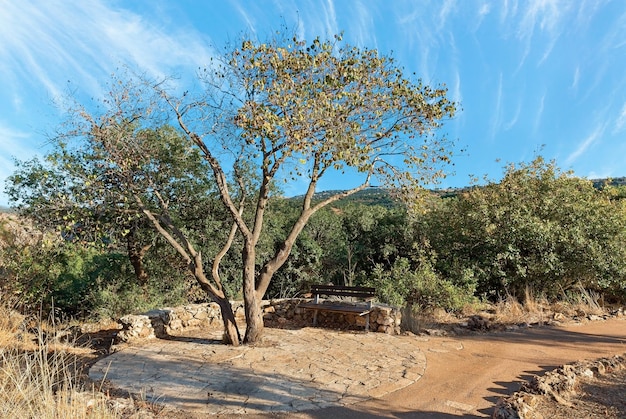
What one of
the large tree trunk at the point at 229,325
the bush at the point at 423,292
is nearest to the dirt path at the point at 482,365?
the bush at the point at 423,292

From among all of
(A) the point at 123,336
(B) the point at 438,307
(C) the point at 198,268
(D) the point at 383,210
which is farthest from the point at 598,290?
(A) the point at 123,336

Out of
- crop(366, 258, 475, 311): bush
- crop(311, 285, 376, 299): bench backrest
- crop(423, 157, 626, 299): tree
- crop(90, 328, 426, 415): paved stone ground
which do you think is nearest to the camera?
crop(90, 328, 426, 415): paved stone ground

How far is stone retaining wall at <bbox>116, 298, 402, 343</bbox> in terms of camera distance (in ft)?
26.1

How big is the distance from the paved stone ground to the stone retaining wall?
15.6 inches

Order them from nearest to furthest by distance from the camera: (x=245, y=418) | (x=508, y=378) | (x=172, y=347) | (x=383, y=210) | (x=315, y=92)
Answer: (x=245, y=418), (x=508, y=378), (x=315, y=92), (x=172, y=347), (x=383, y=210)

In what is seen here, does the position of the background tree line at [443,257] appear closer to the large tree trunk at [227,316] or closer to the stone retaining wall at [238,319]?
the stone retaining wall at [238,319]

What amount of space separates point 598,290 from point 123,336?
519 inches

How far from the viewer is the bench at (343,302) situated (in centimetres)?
879

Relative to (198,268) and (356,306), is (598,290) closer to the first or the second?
(356,306)

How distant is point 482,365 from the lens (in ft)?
20.5

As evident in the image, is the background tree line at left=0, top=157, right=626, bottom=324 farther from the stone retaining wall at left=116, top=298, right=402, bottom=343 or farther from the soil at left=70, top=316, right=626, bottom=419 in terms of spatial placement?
the soil at left=70, top=316, right=626, bottom=419

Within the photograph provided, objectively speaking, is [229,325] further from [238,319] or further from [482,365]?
[482,365]

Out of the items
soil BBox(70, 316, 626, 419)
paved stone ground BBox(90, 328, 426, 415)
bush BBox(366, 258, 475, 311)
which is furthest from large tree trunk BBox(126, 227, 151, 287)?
bush BBox(366, 258, 475, 311)

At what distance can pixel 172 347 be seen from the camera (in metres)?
7.41
